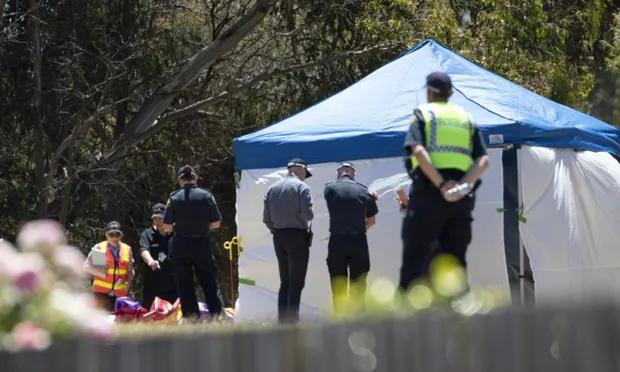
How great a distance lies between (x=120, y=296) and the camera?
1334 centimetres

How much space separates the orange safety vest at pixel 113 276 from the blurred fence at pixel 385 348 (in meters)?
10.1

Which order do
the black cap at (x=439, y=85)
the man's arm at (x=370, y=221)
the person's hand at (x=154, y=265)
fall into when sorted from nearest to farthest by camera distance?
1. the black cap at (x=439, y=85)
2. the man's arm at (x=370, y=221)
3. the person's hand at (x=154, y=265)

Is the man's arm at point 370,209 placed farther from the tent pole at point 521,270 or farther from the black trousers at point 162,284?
the black trousers at point 162,284

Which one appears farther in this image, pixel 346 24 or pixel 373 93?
pixel 346 24

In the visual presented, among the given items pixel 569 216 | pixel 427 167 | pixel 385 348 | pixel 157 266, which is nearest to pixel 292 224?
pixel 569 216

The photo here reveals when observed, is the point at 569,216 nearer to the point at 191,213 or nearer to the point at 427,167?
the point at 191,213

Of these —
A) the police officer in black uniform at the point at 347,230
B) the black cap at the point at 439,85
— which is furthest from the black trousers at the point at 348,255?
the black cap at the point at 439,85

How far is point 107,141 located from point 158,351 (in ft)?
69.6

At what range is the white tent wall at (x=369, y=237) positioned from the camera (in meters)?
11.5

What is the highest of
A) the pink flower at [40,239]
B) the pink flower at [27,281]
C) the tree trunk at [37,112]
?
the tree trunk at [37,112]

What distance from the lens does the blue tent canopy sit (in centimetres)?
1165

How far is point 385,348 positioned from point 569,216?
29.5ft

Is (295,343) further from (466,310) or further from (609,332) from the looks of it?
(609,332)

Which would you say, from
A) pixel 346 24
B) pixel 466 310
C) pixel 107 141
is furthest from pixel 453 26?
pixel 466 310
